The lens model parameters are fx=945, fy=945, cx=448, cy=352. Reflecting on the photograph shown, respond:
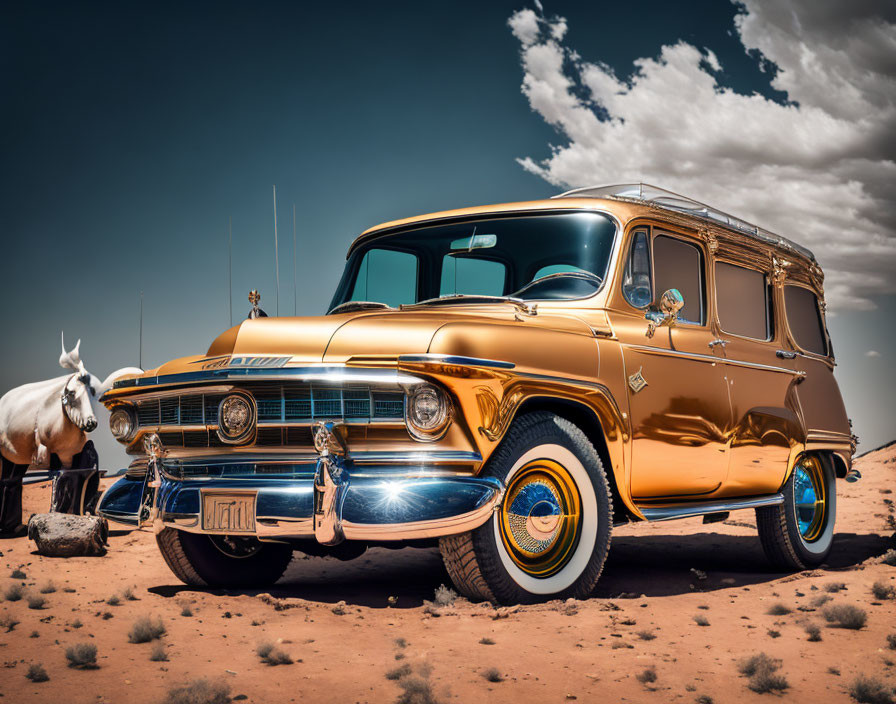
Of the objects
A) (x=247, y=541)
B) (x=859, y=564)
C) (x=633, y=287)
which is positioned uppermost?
(x=633, y=287)

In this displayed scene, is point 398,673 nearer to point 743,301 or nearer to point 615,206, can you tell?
point 615,206

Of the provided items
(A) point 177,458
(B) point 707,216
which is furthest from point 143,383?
(B) point 707,216

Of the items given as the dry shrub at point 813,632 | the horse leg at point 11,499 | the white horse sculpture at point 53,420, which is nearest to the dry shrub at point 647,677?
the dry shrub at point 813,632

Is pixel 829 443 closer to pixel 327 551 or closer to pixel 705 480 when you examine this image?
pixel 705 480

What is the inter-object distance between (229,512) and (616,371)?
88.0 inches

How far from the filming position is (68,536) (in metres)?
7.95

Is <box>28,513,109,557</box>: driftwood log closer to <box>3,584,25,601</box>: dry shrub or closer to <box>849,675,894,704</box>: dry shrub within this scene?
<box>3,584,25,601</box>: dry shrub

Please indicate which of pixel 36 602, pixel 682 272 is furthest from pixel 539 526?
pixel 36 602

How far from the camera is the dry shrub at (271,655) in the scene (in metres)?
3.91

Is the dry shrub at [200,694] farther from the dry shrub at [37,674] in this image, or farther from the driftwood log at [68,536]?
the driftwood log at [68,536]

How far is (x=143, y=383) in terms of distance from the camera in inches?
208

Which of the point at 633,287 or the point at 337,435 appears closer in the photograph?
the point at 337,435

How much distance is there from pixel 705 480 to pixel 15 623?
4.12 m

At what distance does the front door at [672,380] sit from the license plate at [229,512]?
2.18 metres
